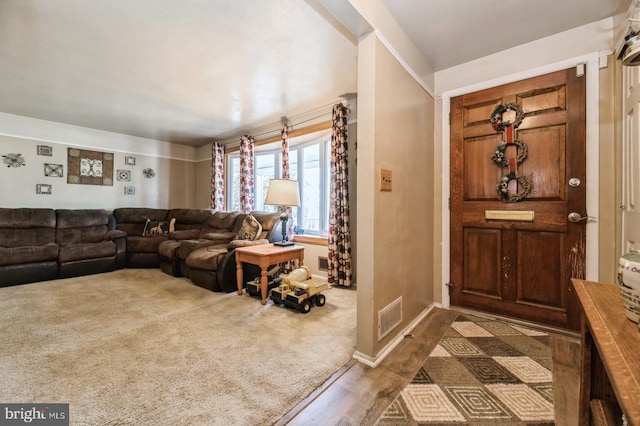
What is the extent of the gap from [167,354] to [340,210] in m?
2.29

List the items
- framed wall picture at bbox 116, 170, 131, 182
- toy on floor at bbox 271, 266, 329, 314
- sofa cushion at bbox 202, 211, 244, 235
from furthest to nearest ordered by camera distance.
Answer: framed wall picture at bbox 116, 170, 131, 182 → sofa cushion at bbox 202, 211, 244, 235 → toy on floor at bbox 271, 266, 329, 314

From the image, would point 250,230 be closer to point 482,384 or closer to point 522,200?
point 482,384

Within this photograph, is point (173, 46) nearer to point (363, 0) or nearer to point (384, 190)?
point (363, 0)

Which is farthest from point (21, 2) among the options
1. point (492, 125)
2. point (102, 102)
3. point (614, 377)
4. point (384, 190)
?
point (492, 125)

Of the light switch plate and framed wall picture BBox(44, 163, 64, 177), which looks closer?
the light switch plate

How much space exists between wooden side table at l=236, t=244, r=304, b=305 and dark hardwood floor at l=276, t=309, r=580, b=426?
50.6 inches

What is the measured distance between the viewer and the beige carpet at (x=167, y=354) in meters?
1.33

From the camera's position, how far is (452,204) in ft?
8.33

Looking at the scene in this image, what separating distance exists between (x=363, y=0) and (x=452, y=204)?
183cm

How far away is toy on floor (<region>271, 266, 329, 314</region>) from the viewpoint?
A: 2506mm

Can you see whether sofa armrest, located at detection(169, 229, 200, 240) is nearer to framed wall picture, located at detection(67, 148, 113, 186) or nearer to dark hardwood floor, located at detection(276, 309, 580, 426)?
framed wall picture, located at detection(67, 148, 113, 186)

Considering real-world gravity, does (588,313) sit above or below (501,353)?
above

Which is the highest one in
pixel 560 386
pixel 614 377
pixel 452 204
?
pixel 452 204

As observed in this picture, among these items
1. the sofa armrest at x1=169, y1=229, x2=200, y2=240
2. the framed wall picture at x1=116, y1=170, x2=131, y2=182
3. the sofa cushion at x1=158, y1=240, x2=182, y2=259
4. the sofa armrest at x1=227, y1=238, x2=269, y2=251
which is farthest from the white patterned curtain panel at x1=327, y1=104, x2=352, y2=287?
the framed wall picture at x1=116, y1=170, x2=131, y2=182
